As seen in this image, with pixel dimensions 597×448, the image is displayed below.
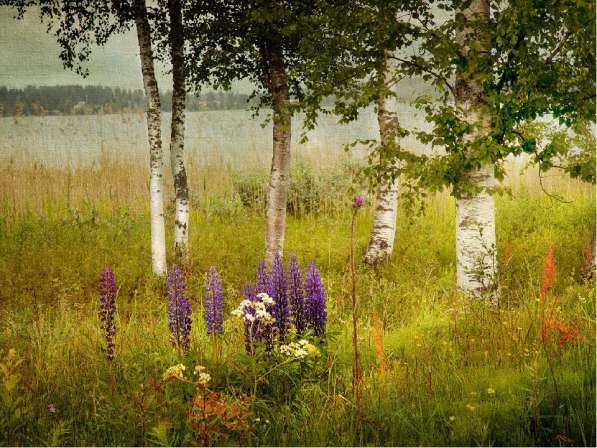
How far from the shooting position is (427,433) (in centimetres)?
308

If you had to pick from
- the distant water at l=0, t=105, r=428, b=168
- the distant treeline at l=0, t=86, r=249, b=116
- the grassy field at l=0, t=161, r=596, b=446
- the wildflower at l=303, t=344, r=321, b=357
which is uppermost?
the distant treeline at l=0, t=86, r=249, b=116

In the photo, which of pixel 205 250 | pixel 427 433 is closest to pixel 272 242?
pixel 205 250

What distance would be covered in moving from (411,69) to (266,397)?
390 cm

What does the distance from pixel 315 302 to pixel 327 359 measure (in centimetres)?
42

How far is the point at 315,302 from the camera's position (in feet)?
12.3

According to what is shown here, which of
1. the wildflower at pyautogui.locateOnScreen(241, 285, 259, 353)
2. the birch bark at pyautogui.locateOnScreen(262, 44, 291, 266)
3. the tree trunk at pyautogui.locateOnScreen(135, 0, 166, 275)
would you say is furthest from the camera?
the tree trunk at pyautogui.locateOnScreen(135, 0, 166, 275)

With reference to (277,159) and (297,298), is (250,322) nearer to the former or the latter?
(297,298)

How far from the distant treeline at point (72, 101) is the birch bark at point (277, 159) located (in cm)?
97

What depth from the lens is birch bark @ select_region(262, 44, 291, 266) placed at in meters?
7.89

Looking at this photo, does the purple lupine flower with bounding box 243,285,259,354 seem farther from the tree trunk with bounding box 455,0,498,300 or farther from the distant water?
the distant water

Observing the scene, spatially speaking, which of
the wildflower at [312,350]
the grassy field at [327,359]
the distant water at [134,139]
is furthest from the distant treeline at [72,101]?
the wildflower at [312,350]

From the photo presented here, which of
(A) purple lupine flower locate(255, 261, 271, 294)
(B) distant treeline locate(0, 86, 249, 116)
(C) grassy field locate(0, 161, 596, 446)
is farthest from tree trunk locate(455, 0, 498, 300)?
Result: (B) distant treeline locate(0, 86, 249, 116)

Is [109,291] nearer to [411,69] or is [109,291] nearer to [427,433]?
[427,433]

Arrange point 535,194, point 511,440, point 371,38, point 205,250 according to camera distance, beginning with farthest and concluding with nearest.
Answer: point 535,194 → point 205,250 → point 371,38 → point 511,440
